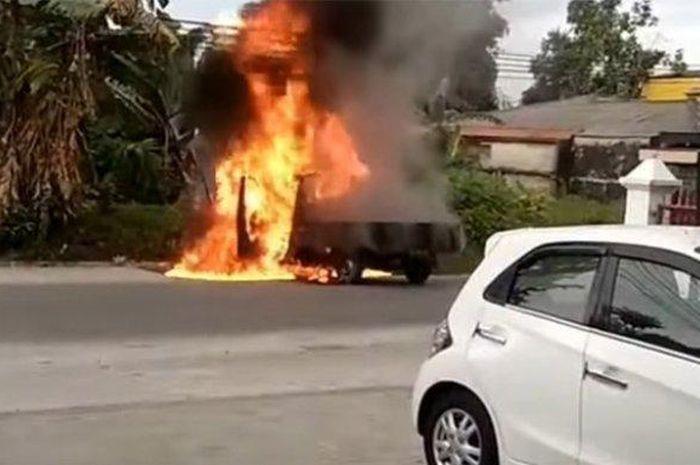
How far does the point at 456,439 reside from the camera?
620 centimetres

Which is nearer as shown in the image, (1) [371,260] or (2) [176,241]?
(1) [371,260]

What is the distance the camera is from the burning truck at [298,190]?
19062 mm

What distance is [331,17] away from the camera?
65.7 feet

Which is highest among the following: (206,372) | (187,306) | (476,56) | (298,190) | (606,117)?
(476,56)

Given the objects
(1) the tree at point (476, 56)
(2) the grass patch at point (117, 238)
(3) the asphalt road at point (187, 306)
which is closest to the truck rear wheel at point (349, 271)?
(3) the asphalt road at point (187, 306)

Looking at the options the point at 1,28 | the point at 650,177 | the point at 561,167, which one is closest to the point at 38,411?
the point at 650,177

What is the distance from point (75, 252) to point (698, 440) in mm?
16821

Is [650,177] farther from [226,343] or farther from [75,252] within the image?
[75,252]

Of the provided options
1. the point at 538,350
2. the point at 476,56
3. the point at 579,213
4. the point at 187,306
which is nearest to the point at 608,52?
the point at 579,213

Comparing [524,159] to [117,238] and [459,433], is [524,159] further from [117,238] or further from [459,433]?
[459,433]

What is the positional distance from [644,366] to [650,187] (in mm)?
7109

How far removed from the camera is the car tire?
598cm

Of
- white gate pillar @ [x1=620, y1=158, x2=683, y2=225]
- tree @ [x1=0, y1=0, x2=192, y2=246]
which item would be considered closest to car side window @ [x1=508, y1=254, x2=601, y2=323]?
white gate pillar @ [x1=620, y1=158, x2=683, y2=225]

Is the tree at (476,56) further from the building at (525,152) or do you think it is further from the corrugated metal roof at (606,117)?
the corrugated metal roof at (606,117)
